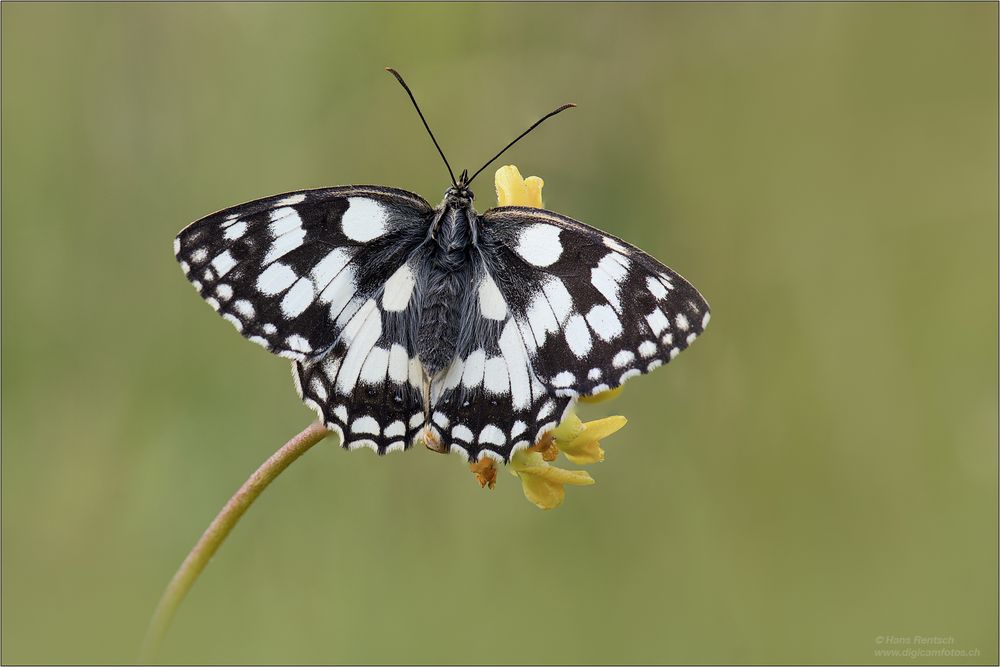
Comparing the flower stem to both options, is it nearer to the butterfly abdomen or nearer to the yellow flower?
the butterfly abdomen

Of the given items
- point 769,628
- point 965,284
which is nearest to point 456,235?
point 769,628

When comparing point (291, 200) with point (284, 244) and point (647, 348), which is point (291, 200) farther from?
point (647, 348)

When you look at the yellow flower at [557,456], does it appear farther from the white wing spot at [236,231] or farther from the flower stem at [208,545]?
the white wing spot at [236,231]

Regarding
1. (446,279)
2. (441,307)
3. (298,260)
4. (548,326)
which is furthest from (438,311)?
(298,260)

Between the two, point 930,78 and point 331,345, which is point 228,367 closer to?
point 331,345

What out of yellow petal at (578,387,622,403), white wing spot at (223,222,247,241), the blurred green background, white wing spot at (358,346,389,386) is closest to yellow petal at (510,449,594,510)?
yellow petal at (578,387,622,403)

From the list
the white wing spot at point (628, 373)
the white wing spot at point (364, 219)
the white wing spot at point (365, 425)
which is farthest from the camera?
the white wing spot at point (364, 219)

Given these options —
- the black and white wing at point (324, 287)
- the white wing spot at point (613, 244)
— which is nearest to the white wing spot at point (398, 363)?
the black and white wing at point (324, 287)
